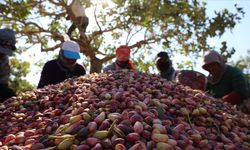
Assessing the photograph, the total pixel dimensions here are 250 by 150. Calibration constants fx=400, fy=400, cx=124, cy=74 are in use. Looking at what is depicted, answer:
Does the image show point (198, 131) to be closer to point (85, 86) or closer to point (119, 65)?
point (85, 86)

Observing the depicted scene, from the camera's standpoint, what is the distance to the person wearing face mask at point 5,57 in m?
3.46

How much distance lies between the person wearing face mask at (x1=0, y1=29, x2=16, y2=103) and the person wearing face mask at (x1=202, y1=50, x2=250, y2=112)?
1864 mm

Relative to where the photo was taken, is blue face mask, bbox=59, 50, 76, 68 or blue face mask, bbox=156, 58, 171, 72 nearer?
blue face mask, bbox=59, 50, 76, 68

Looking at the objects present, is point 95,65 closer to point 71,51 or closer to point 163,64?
point 163,64

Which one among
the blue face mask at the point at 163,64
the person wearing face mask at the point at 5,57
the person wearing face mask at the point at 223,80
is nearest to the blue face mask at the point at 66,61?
the person wearing face mask at the point at 5,57

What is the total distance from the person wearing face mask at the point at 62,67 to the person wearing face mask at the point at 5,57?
0.53 meters

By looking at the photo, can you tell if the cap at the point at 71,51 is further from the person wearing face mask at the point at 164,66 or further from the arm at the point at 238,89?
the arm at the point at 238,89

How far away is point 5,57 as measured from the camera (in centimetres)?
356

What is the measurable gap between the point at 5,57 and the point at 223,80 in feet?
6.92

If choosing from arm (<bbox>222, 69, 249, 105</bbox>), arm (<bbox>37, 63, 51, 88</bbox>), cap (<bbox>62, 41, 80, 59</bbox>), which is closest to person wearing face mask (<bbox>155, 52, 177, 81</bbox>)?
arm (<bbox>222, 69, 249, 105</bbox>)

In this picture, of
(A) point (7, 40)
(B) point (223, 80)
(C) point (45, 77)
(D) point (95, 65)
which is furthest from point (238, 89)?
(D) point (95, 65)

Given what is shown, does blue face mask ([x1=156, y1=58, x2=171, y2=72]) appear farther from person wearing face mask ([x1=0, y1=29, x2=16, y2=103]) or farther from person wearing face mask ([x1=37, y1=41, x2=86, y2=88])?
person wearing face mask ([x1=0, y1=29, x2=16, y2=103])

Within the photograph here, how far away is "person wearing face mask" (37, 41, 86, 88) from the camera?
408 cm

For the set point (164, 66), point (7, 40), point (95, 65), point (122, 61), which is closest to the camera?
point (7, 40)
